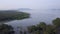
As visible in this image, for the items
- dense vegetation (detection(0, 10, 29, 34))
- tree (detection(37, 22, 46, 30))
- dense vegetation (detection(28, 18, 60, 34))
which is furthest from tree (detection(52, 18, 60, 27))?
dense vegetation (detection(0, 10, 29, 34))

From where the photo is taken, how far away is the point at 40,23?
4.18ft

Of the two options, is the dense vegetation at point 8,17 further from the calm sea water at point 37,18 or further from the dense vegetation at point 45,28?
the dense vegetation at point 45,28

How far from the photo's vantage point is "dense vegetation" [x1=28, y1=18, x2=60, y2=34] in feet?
4.10

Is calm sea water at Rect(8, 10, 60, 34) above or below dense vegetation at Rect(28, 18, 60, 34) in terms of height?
above

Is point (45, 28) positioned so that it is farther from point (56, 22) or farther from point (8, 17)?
point (8, 17)

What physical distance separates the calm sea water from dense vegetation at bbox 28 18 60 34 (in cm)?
4

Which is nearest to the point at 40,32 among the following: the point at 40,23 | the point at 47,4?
the point at 40,23

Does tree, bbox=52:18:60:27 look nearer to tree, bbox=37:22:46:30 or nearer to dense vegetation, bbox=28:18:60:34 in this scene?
dense vegetation, bbox=28:18:60:34

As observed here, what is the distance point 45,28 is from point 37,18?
0.51ft

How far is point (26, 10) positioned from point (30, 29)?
241 millimetres

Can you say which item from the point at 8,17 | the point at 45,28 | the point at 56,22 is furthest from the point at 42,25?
the point at 8,17

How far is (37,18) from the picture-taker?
128 cm

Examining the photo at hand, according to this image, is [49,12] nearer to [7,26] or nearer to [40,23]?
[40,23]

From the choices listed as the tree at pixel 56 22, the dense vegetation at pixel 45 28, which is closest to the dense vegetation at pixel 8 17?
the dense vegetation at pixel 45 28
